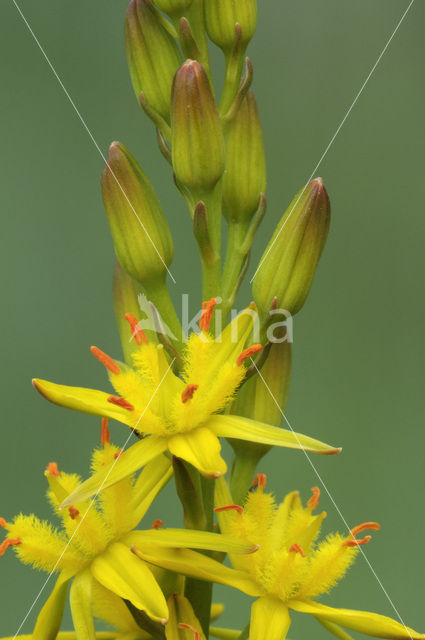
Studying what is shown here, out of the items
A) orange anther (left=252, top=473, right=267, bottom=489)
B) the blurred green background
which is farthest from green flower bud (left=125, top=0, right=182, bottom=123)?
the blurred green background

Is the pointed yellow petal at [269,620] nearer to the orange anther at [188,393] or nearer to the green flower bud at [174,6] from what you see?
the orange anther at [188,393]

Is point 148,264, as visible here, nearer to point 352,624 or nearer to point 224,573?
point 224,573

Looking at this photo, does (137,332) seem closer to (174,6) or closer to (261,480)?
(261,480)

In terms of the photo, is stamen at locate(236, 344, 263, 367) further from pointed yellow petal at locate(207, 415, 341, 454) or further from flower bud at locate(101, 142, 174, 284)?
flower bud at locate(101, 142, 174, 284)

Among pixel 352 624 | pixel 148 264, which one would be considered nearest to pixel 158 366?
pixel 148 264

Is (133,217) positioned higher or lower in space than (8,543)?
higher

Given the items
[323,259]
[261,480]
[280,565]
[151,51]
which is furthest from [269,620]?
[323,259]

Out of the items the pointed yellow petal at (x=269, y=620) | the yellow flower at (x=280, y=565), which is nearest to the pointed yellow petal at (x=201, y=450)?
the yellow flower at (x=280, y=565)
